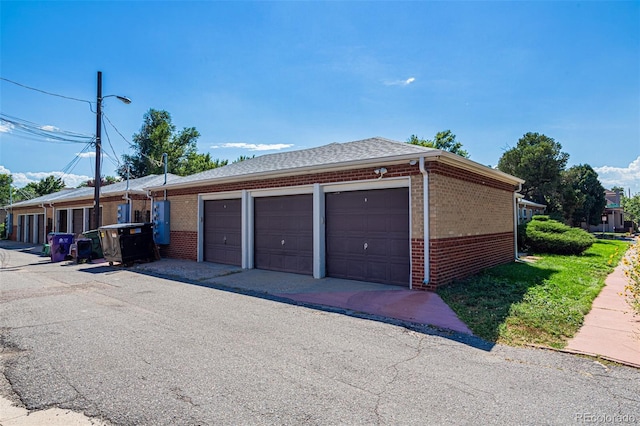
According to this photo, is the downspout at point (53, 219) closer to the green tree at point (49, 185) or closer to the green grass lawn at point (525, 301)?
the green grass lawn at point (525, 301)

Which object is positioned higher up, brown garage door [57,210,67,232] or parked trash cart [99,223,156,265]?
brown garage door [57,210,67,232]

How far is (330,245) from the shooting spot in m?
9.11

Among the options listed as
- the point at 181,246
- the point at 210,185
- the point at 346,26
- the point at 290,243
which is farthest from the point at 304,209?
the point at 181,246

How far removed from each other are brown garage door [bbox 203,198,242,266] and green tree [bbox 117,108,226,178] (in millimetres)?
27454

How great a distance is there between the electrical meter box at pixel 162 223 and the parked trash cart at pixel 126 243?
444 millimetres

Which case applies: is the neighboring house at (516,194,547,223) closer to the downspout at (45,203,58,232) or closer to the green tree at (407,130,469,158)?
the green tree at (407,130,469,158)

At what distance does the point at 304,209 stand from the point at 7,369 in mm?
6832

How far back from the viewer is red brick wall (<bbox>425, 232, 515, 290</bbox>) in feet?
23.9

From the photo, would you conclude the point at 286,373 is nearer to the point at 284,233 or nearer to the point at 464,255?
the point at 464,255

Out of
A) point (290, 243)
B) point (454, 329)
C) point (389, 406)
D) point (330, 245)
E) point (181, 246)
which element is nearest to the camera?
point (389, 406)

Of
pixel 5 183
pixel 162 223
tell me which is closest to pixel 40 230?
pixel 162 223

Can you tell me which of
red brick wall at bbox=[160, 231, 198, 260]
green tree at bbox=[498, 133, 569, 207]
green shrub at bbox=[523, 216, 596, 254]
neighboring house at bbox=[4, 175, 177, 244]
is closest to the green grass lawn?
green shrub at bbox=[523, 216, 596, 254]

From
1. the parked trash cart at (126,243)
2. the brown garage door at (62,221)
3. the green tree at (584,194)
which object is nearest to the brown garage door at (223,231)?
the parked trash cart at (126,243)

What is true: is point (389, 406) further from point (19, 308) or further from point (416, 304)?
point (19, 308)
